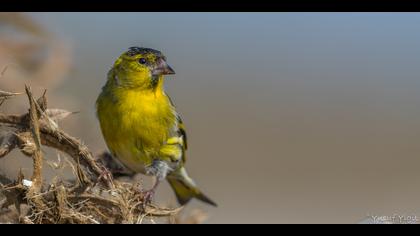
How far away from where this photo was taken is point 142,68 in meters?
3.72

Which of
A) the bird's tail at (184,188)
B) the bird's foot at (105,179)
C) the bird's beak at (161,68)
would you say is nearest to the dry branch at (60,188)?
the bird's foot at (105,179)

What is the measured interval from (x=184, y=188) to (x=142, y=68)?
102 centimetres

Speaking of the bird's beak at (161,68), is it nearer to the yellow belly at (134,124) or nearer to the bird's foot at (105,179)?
the yellow belly at (134,124)

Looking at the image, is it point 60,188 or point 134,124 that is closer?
point 60,188

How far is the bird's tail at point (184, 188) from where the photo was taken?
169 inches

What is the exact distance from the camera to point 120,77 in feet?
12.3

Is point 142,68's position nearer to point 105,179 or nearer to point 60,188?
point 105,179

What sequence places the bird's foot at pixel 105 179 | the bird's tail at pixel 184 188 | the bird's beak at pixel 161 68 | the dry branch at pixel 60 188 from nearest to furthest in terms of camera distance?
the dry branch at pixel 60 188
the bird's foot at pixel 105 179
the bird's beak at pixel 161 68
the bird's tail at pixel 184 188

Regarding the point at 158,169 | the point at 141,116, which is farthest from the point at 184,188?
the point at 141,116

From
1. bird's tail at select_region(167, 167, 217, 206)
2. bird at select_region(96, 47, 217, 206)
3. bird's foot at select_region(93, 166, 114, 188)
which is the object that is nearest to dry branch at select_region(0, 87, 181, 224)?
bird's foot at select_region(93, 166, 114, 188)

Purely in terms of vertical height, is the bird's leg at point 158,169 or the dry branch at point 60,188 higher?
the bird's leg at point 158,169
